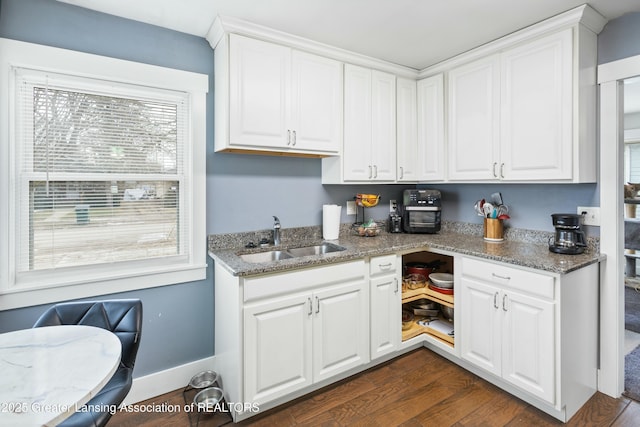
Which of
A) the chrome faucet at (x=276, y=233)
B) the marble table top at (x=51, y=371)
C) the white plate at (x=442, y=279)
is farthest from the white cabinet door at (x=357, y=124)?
the marble table top at (x=51, y=371)

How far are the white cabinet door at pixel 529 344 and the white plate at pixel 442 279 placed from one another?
1.73 feet

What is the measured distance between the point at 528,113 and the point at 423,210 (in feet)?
3.45

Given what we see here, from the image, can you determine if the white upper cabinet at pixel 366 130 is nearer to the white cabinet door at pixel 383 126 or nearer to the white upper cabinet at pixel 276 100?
the white cabinet door at pixel 383 126

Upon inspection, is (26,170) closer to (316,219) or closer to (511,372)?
(316,219)

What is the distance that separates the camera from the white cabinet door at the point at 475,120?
7.66 ft

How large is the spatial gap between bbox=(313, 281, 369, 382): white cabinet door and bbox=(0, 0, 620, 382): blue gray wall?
0.76 metres

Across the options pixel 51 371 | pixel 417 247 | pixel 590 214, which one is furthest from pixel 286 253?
pixel 590 214

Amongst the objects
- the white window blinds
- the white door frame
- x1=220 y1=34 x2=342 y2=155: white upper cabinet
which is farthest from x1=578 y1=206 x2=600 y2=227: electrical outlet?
the white window blinds

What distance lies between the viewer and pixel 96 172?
1.92 meters

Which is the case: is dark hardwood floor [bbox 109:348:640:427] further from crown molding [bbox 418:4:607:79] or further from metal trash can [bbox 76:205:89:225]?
crown molding [bbox 418:4:607:79]

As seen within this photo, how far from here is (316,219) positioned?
2717mm

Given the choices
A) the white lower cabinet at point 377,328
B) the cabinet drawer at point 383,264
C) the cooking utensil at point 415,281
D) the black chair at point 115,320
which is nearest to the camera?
the black chair at point 115,320

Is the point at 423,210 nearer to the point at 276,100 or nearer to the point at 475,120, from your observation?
the point at 475,120

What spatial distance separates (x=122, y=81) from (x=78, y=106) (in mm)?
283
